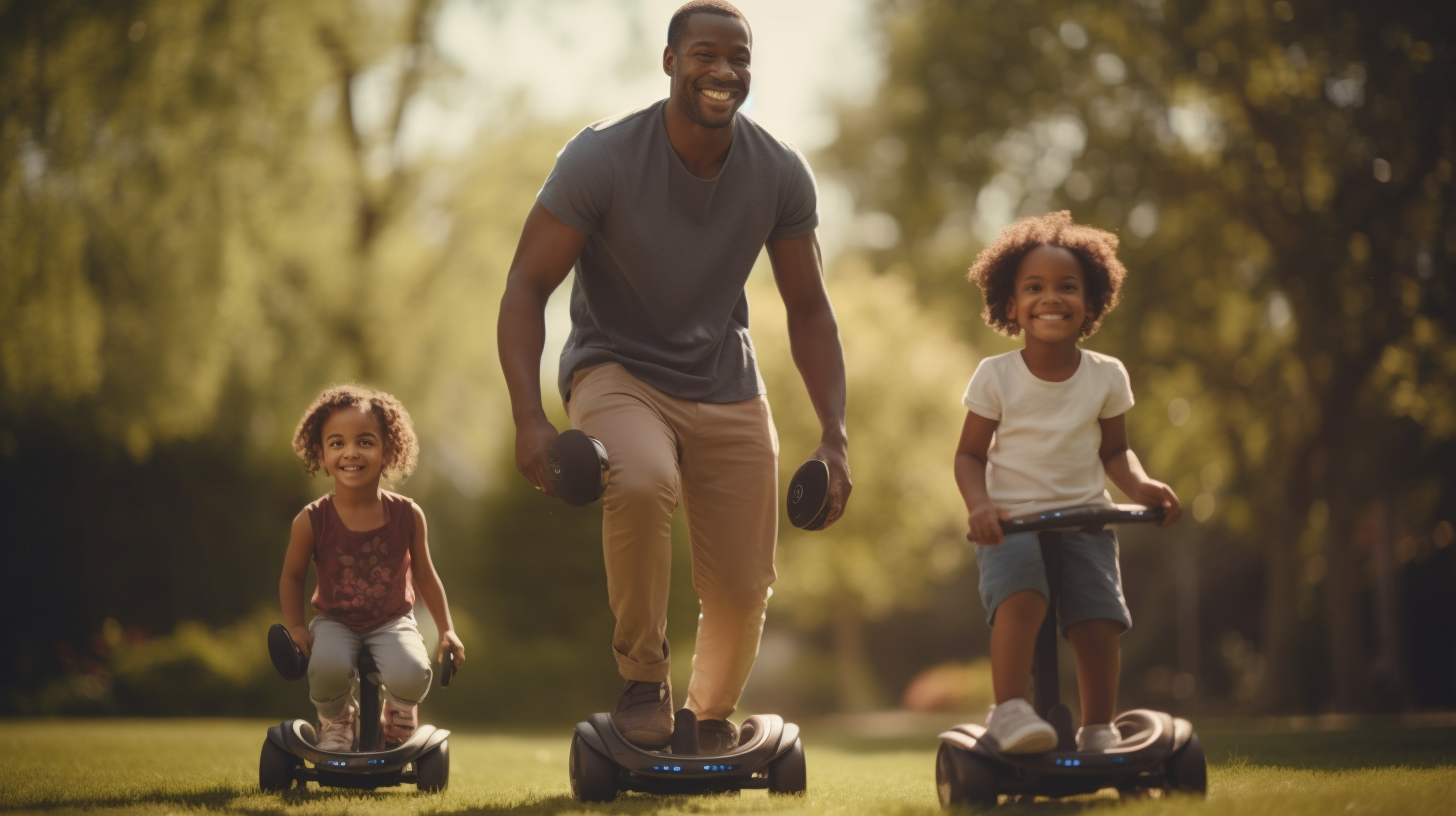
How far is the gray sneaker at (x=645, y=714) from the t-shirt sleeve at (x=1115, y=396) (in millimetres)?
1449

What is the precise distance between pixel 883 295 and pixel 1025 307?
55.5 ft

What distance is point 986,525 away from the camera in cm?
327

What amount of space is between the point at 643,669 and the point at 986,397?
1235 mm

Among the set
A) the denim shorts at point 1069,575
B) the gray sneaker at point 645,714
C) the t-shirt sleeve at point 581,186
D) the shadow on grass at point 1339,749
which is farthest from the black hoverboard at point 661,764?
the shadow on grass at point 1339,749

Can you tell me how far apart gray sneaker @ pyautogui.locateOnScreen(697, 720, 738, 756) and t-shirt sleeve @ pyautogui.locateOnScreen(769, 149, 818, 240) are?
155cm

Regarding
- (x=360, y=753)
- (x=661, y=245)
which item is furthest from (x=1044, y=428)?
(x=360, y=753)

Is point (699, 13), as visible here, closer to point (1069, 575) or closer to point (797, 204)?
point (797, 204)

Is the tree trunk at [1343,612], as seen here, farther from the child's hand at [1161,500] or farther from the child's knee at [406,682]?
the child's knee at [406,682]

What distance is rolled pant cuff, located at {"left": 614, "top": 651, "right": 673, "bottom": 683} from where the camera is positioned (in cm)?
364

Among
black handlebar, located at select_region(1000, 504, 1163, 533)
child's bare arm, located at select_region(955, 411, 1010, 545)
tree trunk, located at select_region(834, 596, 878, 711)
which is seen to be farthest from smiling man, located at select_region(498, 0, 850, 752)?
tree trunk, located at select_region(834, 596, 878, 711)

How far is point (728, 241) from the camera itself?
3.94 metres

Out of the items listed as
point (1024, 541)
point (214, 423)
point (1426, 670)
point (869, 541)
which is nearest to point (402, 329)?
point (214, 423)

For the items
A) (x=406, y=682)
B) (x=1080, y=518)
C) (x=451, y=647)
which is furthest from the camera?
(x=451, y=647)

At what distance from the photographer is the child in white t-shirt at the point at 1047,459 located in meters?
3.28
